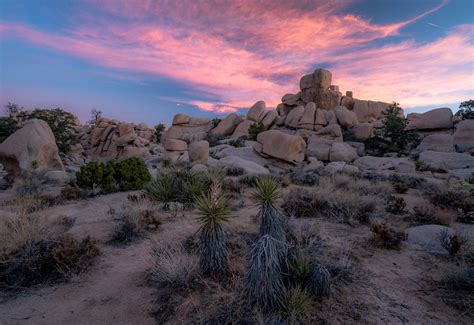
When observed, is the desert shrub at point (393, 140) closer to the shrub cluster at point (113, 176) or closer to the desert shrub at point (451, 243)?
the desert shrub at point (451, 243)

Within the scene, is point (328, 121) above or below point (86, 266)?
above

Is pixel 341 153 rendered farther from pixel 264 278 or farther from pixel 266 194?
pixel 264 278

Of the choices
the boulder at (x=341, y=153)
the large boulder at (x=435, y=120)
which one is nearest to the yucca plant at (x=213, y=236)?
the boulder at (x=341, y=153)

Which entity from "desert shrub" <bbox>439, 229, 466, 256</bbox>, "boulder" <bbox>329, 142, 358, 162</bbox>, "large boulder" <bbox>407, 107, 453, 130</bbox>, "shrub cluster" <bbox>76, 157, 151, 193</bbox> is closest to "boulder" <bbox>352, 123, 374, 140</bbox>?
"large boulder" <bbox>407, 107, 453, 130</bbox>

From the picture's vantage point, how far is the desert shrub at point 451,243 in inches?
193

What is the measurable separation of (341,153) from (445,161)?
7.44 m

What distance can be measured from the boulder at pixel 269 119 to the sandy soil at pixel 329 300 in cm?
3419

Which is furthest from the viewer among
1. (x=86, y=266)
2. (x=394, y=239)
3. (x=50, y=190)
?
(x=50, y=190)

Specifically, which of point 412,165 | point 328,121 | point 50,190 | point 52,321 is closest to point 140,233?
point 52,321

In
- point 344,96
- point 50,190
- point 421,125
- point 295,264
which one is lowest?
point 50,190

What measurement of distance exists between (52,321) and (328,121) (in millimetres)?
35814

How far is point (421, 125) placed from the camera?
3053 centimetres

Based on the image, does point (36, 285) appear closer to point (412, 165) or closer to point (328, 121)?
point (412, 165)

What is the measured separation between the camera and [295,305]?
10.0ft
